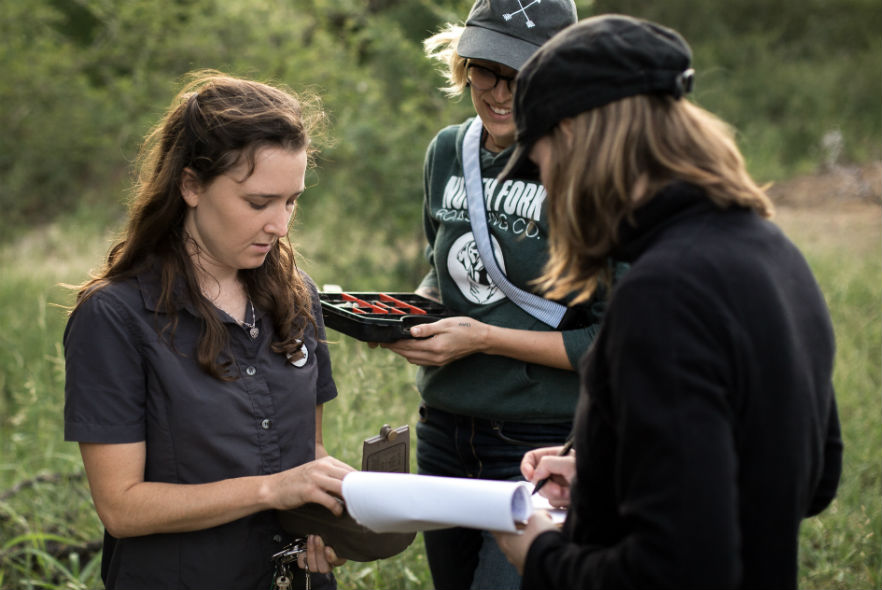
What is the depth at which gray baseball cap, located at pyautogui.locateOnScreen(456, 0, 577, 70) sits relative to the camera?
8.47ft

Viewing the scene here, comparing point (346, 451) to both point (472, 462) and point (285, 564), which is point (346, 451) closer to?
point (472, 462)

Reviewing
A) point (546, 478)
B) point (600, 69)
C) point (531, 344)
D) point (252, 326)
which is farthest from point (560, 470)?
point (600, 69)

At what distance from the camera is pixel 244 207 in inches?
86.5

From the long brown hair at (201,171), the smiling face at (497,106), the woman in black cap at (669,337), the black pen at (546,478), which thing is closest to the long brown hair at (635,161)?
the woman in black cap at (669,337)

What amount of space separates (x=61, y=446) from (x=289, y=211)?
10.7 feet

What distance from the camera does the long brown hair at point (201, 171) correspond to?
85.2 inches

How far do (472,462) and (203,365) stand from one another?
3.11 feet

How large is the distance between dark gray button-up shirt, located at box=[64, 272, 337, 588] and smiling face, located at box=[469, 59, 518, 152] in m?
0.90

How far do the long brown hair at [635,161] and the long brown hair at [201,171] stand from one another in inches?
34.6

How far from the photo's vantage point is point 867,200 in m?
11.8

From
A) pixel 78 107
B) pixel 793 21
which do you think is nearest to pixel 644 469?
pixel 78 107

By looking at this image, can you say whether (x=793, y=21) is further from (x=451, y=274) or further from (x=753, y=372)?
(x=753, y=372)

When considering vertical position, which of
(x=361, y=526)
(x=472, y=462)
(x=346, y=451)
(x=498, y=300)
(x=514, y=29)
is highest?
(x=514, y=29)

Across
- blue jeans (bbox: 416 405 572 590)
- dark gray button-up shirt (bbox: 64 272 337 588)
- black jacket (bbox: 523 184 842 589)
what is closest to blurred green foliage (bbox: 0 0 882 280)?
blue jeans (bbox: 416 405 572 590)
